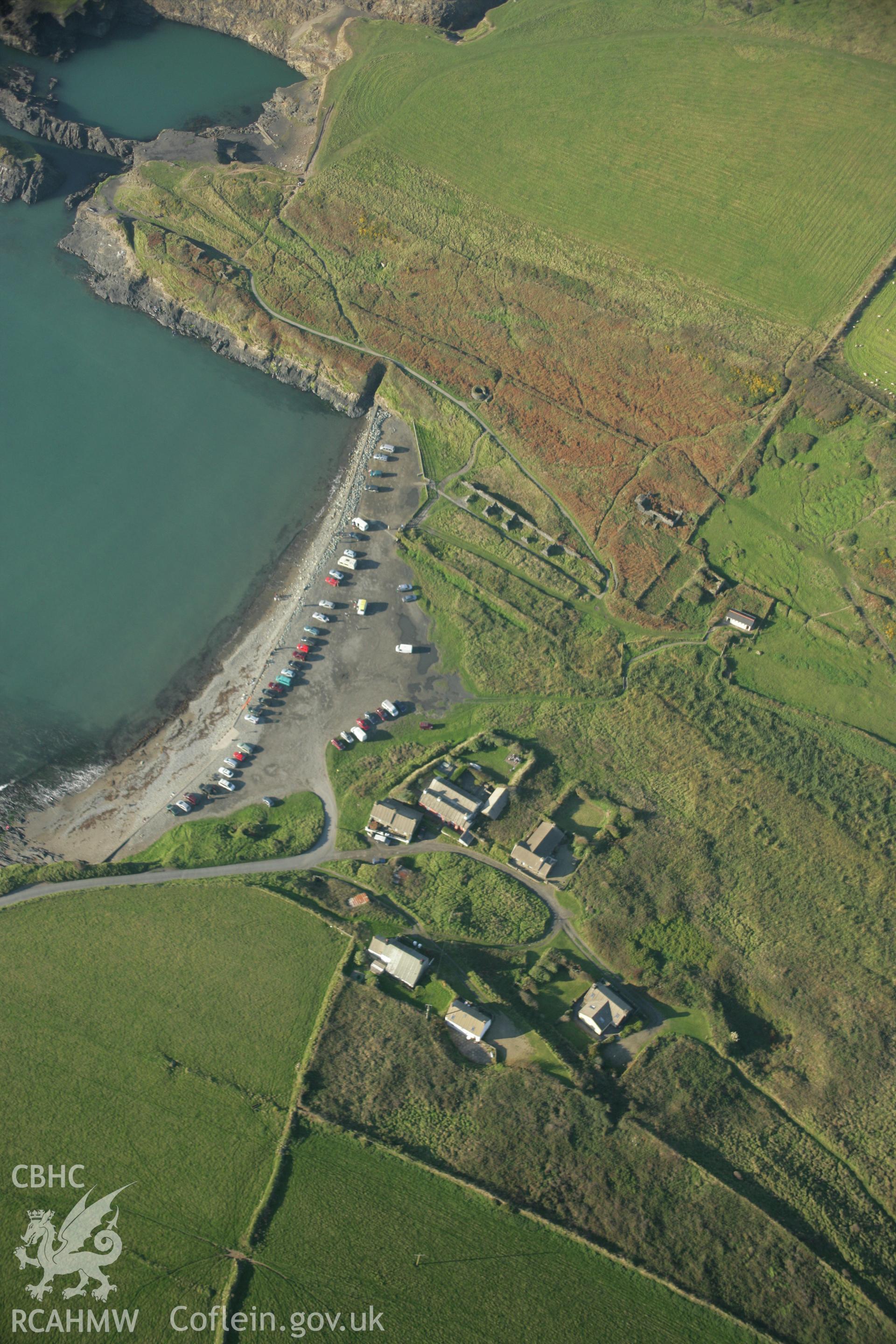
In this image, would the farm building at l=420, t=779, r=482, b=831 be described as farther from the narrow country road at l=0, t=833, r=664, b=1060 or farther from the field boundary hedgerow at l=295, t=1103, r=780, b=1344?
the field boundary hedgerow at l=295, t=1103, r=780, b=1344

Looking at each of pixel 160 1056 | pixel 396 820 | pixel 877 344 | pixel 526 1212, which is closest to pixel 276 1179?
pixel 160 1056

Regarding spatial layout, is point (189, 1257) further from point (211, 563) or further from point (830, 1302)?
point (211, 563)

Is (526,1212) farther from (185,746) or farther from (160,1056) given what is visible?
(185,746)

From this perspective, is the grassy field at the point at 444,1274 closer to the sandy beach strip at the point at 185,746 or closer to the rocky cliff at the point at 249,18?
the sandy beach strip at the point at 185,746

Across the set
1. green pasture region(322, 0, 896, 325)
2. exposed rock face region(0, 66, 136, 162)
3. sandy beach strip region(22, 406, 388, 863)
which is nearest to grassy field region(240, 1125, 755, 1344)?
sandy beach strip region(22, 406, 388, 863)

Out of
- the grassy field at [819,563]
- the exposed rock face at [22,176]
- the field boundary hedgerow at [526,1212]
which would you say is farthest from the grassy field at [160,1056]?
the exposed rock face at [22,176]

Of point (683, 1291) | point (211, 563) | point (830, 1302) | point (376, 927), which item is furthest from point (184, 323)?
point (830, 1302)
